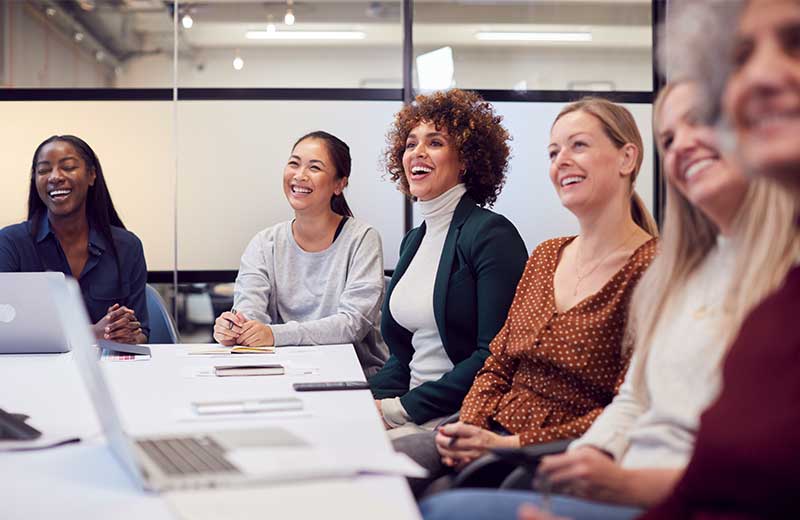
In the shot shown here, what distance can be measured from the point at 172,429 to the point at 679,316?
3.21 feet

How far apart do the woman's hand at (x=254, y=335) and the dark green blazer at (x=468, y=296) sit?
1.88 ft

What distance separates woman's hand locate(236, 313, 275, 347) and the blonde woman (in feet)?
4.76

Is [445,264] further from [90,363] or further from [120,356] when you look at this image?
[90,363]

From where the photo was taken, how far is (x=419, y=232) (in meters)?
3.04

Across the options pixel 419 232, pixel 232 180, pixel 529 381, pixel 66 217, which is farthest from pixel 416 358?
pixel 232 180

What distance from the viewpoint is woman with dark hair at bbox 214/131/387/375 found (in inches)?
131

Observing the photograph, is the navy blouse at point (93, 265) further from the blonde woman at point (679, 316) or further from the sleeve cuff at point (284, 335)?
the blonde woman at point (679, 316)

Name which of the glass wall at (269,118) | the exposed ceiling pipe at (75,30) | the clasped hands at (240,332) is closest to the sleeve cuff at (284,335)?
the clasped hands at (240,332)

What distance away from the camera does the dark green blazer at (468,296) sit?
2.56 m

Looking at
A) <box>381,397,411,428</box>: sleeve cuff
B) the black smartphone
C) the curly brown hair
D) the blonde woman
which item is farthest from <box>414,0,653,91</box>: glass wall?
the blonde woman

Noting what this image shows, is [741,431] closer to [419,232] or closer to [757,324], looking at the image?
[757,324]

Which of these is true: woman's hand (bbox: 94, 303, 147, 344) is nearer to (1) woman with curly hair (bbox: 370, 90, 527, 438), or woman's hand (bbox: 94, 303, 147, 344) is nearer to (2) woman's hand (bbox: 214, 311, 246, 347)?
(2) woman's hand (bbox: 214, 311, 246, 347)

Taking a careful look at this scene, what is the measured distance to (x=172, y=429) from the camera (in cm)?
170

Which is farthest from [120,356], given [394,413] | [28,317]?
[394,413]
